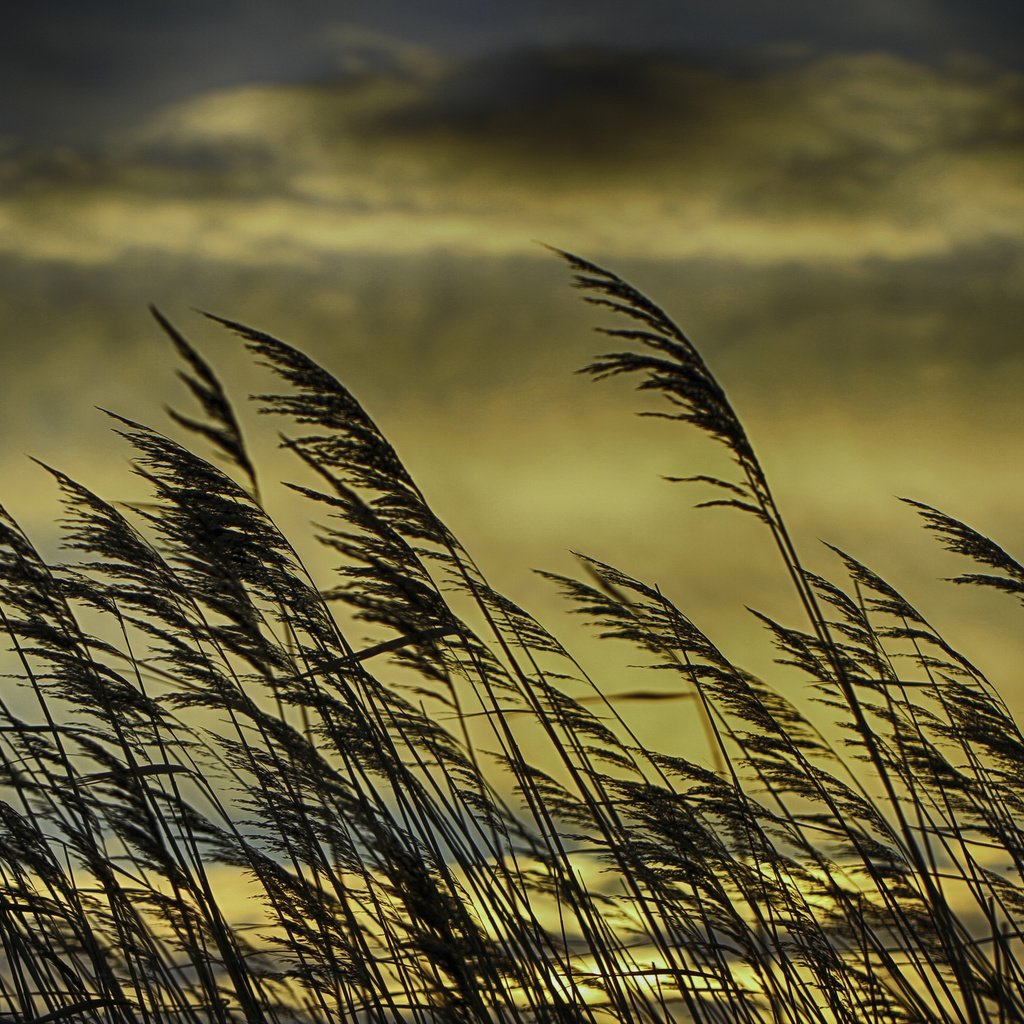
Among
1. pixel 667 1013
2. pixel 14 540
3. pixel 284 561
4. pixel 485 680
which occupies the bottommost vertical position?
pixel 667 1013

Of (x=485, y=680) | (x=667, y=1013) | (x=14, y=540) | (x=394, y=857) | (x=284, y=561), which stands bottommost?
(x=667, y=1013)

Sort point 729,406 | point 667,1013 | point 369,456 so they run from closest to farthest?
point 729,406, point 369,456, point 667,1013

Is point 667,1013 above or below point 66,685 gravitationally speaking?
below

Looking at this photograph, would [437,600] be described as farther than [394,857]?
Yes

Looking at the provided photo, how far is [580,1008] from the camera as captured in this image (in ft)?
8.92

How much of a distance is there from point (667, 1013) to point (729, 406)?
60.8 inches

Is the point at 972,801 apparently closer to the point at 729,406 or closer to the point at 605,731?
the point at 605,731

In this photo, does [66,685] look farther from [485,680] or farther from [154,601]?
[485,680]

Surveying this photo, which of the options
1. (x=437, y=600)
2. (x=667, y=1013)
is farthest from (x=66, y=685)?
(x=667, y=1013)

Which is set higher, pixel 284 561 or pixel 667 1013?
pixel 284 561

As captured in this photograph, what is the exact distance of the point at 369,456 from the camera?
2807 millimetres

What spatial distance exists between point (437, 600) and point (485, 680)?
0.91 ft

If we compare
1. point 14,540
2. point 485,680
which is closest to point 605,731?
point 485,680

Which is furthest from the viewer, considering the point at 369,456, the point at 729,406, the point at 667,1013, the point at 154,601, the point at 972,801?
the point at 972,801
